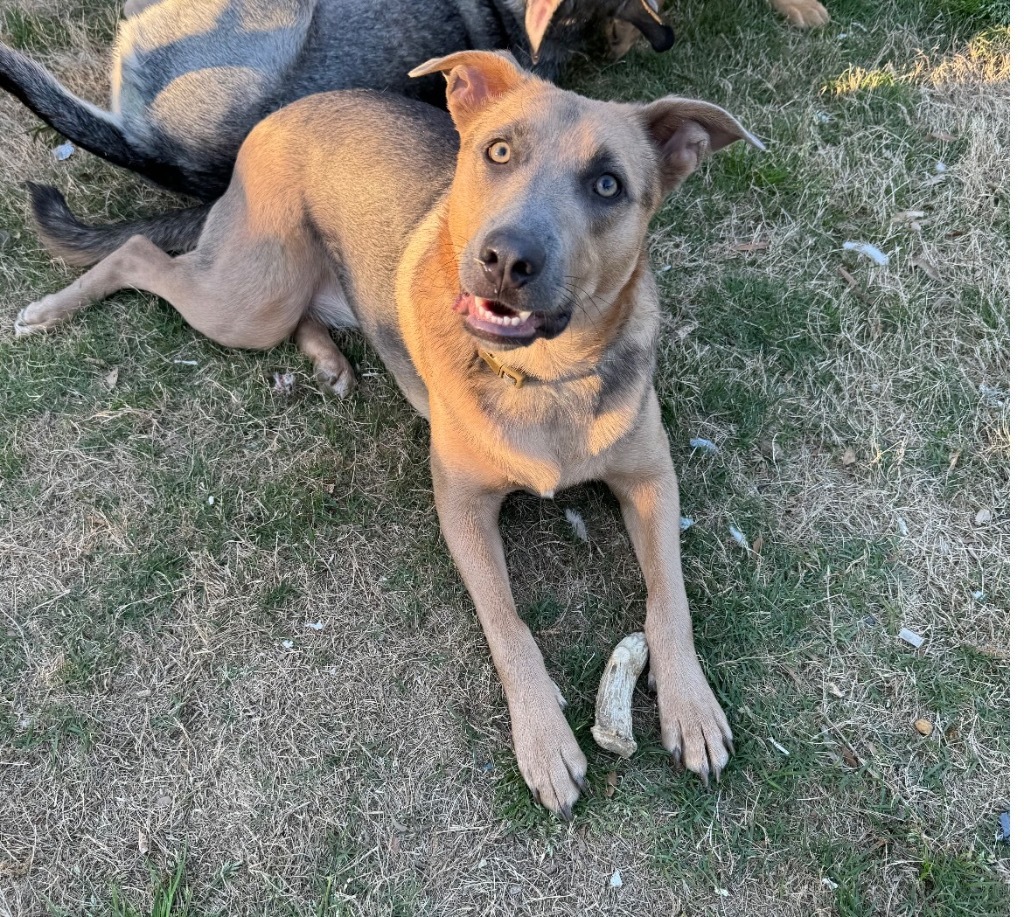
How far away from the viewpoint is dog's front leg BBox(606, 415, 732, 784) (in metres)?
3.35

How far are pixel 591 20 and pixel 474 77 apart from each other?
8.91 feet

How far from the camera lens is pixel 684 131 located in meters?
3.07

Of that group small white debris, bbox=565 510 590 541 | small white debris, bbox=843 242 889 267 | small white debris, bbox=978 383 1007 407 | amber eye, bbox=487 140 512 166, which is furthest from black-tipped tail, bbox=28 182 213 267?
small white debris, bbox=978 383 1007 407

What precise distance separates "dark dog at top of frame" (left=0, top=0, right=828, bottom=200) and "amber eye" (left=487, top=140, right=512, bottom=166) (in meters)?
2.10

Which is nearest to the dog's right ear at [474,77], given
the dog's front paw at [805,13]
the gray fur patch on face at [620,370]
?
the gray fur patch on face at [620,370]

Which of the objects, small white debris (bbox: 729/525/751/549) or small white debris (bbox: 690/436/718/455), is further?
small white debris (bbox: 690/436/718/455)

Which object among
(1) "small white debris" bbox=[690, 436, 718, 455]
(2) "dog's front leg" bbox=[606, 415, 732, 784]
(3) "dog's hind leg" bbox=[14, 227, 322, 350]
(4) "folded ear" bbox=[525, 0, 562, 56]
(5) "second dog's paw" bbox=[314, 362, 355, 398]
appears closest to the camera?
(2) "dog's front leg" bbox=[606, 415, 732, 784]

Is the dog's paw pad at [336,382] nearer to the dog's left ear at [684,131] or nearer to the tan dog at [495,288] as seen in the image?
the tan dog at [495,288]

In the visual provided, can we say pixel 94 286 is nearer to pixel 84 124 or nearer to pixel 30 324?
pixel 30 324

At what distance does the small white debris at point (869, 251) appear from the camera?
193 inches

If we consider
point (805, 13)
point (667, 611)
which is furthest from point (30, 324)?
point (805, 13)

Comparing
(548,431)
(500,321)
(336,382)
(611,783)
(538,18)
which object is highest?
(538,18)

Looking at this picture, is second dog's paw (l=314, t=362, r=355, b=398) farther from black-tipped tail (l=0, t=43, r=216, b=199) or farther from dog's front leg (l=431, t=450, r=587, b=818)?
black-tipped tail (l=0, t=43, r=216, b=199)
